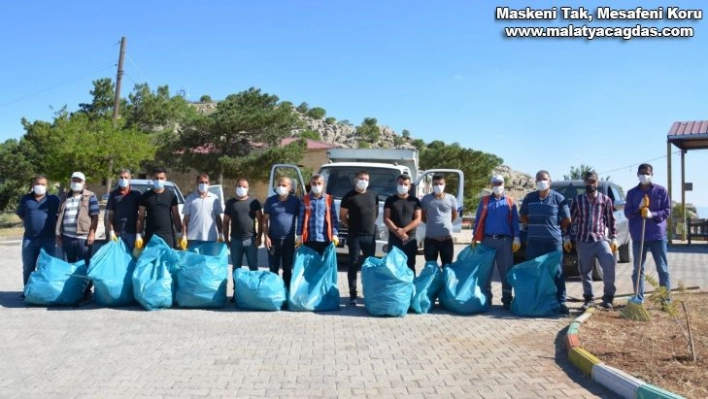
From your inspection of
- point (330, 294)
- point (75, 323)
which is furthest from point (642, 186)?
point (75, 323)

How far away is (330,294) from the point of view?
7.44 metres

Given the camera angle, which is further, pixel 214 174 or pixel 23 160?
pixel 23 160

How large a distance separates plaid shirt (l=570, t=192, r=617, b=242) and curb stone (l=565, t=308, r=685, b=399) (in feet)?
6.62

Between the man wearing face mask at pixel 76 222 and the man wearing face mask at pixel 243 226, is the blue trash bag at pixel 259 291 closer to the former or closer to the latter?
the man wearing face mask at pixel 243 226

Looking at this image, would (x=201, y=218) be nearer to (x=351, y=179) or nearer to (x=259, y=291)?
(x=259, y=291)

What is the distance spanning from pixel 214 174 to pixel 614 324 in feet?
105

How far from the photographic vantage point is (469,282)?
7.37 metres

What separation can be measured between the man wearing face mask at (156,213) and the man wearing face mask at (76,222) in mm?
654

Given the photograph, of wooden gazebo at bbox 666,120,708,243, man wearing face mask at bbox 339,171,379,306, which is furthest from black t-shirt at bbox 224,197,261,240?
wooden gazebo at bbox 666,120,708,243

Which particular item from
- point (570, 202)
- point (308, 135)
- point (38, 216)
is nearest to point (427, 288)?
point (570, 202)

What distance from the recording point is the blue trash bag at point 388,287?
277 inches

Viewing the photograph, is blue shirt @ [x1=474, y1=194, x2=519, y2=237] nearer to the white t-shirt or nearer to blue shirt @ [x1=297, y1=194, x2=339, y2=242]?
blue shirt @ [x1=297, y1=194, x2=339, y2=242]

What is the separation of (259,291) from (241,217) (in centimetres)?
109

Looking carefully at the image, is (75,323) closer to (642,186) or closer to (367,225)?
(367,225)
